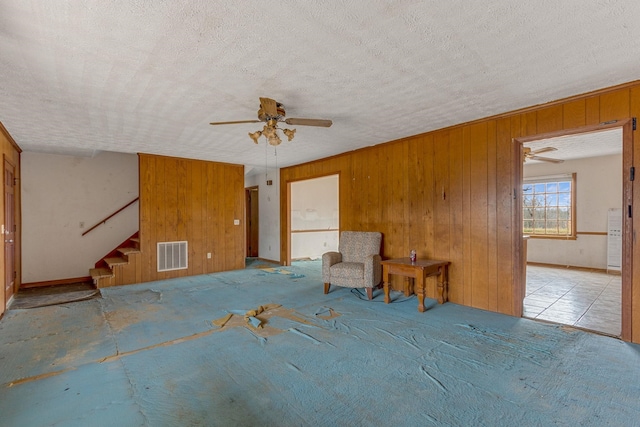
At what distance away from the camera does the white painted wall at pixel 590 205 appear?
20.5 feet

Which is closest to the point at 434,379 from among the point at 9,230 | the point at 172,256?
the point at 172,256

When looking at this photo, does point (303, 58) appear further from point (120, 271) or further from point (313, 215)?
point (313, 215)

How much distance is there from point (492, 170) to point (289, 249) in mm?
4605

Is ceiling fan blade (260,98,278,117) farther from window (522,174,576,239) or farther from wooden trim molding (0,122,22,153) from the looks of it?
window (522,174,576,239)

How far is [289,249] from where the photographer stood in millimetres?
7133

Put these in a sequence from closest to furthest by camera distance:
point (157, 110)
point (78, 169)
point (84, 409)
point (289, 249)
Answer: point (84, 409) → point (157, 110) → point (78, 169) → point (289, 249)

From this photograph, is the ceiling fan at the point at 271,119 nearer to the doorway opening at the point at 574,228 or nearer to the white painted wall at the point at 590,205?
the doorway opening at the point at 574,228

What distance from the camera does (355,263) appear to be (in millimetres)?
4695

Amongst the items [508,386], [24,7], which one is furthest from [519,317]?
[24,7]

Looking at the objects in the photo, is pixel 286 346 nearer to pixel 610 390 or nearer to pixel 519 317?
pixel 610 390

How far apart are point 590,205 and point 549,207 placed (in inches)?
29.9

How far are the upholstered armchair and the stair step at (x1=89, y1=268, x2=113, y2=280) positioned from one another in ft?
12.2

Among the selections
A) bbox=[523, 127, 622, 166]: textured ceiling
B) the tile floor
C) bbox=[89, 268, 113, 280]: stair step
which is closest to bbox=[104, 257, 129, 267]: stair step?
bbox=[89, 268, 113, 280]: stair step

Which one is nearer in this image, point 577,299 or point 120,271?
point 577,299
